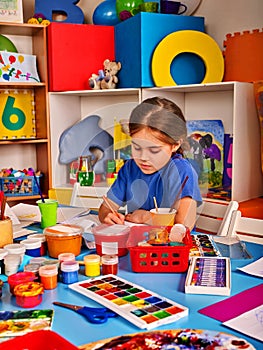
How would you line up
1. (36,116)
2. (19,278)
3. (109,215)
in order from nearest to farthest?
(19,278), (109,215), (36,116)

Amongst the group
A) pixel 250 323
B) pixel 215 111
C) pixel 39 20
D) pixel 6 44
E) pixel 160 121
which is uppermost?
pixel 39 20

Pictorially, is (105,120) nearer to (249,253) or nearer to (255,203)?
(249,253)

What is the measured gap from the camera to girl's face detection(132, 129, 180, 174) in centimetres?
116

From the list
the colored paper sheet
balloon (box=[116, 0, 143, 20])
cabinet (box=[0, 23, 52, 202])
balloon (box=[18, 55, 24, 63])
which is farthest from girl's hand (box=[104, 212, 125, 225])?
balloon (box=[18, 55, 24, 63])

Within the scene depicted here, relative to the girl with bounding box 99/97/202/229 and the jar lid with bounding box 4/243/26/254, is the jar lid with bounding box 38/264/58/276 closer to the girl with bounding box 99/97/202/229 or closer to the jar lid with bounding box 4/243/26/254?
the jar lid with bounding box 4/243/26/254

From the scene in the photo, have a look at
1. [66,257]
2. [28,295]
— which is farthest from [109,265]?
[28,295]

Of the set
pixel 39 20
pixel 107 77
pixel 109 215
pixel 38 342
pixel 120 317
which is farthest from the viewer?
pixel 39 20

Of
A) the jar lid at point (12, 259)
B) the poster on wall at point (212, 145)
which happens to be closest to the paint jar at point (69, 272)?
the jar lid at point (12, 259)

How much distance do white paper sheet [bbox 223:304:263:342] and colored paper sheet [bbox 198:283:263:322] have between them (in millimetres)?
12

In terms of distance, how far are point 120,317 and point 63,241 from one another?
1.26 ft

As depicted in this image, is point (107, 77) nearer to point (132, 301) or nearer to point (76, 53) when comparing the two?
point (76, 53)

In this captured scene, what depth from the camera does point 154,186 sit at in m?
1.24

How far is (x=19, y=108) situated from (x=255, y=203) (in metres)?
A: 1.57

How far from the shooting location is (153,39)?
235 centimetres
